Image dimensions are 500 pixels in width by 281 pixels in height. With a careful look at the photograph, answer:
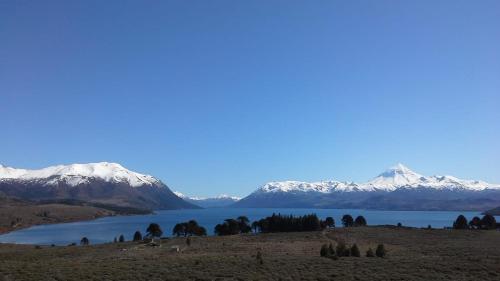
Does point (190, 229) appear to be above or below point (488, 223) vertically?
below

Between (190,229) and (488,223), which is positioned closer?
(190,229)

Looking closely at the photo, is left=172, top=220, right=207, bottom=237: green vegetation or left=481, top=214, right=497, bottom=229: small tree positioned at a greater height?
left=481, top=214, right=497, bottom=229: small tree

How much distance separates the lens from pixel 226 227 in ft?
396

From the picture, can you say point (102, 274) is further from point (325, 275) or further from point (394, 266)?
point (394, 266)

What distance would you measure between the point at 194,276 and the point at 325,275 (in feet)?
32.2

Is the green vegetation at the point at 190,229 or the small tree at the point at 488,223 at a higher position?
the small tree at the point at 488,223

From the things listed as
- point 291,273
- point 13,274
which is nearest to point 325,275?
point 291,273

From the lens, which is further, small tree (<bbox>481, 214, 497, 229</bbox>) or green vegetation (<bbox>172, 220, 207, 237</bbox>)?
small tree (<bbox>481, 214, 497, 229</bbox>)

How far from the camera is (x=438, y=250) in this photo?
55.8 metres

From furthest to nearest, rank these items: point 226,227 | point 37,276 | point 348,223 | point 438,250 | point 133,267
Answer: point 348,223
point 226,227
point 438,250
point 133,267
point 37,276

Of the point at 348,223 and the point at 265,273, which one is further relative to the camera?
the point at 348,223

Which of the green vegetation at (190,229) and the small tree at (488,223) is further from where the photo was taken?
the small tree at (488,223)

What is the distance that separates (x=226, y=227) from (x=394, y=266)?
83.9m

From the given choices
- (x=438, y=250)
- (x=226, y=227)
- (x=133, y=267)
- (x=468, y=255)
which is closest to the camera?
(x=133, y=267)
